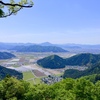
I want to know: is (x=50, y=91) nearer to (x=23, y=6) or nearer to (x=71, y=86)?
(x=71, y=86)

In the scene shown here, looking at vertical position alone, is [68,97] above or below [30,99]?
above

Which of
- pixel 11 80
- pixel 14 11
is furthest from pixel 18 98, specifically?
pixel 14 11

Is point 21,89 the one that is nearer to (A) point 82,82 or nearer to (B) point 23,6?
(A) point 82,82

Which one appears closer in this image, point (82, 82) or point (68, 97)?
point (68, 97)

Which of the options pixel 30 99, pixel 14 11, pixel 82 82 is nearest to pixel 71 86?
pixel 82 82

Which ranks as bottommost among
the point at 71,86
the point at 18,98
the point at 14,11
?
the point at 18,98

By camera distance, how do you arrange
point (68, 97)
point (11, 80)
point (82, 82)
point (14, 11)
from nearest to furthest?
point (14, 11), point (68, 97), point (82, 82), point (11, 80)

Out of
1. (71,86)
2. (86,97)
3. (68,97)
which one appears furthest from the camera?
(71,86)
